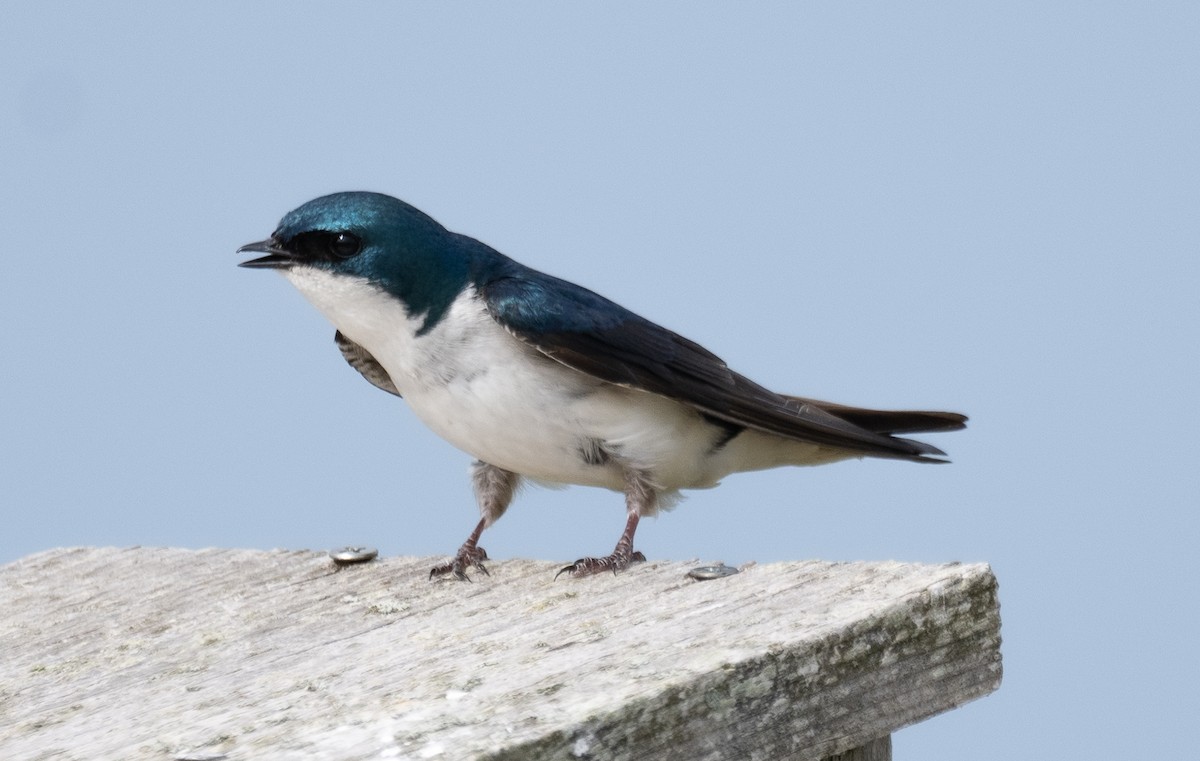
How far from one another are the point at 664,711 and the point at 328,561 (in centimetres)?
148

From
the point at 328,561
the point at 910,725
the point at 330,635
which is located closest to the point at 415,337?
the point at 328,561

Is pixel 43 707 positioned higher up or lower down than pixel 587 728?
lower down

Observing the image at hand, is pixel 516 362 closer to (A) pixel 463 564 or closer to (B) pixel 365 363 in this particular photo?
(A) pixel 463 564

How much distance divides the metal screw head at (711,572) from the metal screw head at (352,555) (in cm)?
85

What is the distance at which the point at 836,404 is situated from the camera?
3.72 meters

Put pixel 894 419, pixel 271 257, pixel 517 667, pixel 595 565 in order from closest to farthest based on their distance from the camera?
pixel 517 667 → pixel 595 565 → pixel 271 257 → pixel 894 419

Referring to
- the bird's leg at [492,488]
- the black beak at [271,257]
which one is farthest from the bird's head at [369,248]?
the bird's leg at [492,488]

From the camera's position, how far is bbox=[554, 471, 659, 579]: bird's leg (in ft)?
10.3

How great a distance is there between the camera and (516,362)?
334 cm

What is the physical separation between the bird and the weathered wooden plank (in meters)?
0.29

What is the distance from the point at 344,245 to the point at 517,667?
131 cm

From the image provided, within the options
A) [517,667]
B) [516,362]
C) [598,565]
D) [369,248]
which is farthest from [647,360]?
[517,667]

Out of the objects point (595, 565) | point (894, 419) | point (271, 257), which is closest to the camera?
point (595, 565)

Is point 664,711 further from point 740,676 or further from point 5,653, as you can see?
point 5,653
